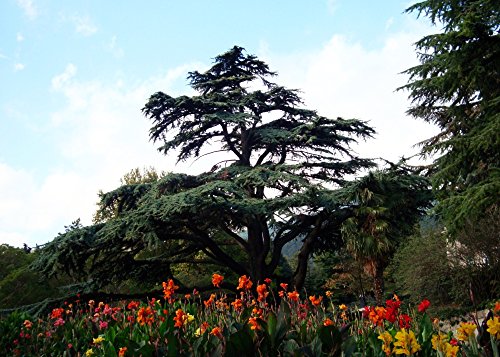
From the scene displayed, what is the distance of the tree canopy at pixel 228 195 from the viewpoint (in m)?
13.0

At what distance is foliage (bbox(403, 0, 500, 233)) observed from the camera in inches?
352

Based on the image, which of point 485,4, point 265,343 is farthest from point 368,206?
point 265,343

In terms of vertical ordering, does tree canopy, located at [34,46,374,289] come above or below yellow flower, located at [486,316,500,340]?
above

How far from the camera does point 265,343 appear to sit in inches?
113

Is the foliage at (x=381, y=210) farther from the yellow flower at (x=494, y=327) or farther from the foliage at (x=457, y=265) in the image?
the yellow flower at (x=494, y=327)

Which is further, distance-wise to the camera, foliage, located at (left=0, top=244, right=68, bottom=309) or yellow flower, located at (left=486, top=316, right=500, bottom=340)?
foliage, located at (left=0, top=244, right=68, bottom=309)

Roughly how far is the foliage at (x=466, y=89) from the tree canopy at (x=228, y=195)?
4.20 metres

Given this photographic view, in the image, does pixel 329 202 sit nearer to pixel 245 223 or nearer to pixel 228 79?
pixel 245 223

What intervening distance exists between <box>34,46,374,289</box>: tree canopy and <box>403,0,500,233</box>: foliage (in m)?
4.20

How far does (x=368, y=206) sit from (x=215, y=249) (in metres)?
5.82

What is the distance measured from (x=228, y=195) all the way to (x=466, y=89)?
296 inches

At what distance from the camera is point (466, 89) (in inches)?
435

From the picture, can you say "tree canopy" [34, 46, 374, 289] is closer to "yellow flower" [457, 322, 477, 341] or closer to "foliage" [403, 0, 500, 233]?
"foliage" [403, 0, 500, 233]

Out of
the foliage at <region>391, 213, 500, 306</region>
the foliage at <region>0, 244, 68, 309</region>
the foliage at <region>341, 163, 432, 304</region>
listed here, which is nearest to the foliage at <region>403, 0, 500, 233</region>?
the foliage at <region>341, 163, 432, 304</region>
